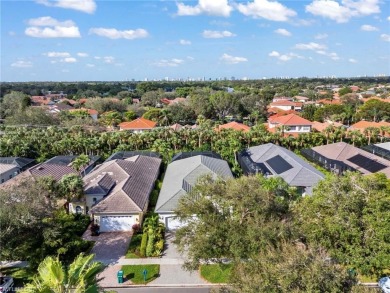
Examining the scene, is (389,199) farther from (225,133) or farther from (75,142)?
(75,142)

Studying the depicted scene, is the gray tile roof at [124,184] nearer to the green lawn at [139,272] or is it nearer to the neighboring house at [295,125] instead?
the green lawn at [139,272]

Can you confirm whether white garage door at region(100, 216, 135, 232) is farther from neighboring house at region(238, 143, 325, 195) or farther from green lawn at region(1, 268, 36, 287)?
neighboring house at region(238, 143, 325, 195)

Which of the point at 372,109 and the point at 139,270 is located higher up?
the point at 372,109

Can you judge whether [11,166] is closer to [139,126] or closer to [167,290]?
[139,126]

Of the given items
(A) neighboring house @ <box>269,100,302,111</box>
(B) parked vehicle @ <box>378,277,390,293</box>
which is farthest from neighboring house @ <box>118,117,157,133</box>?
(B) parked vehicle @ <box>378,277,390,293</box>

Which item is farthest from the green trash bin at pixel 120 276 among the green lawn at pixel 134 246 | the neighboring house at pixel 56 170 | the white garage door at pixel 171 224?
the neighboring house at pixel 56 170

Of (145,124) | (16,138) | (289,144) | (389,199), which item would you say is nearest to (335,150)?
(289,144)

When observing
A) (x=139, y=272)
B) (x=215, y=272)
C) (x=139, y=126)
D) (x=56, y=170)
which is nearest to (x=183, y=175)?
(x=139, y=272)
